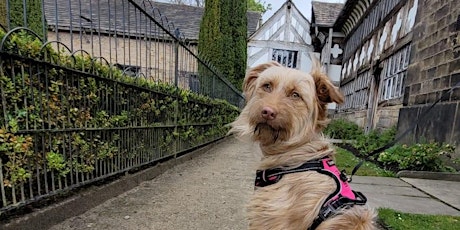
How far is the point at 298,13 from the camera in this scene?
78.8 ft

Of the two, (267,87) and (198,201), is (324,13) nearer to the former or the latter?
(198,201)

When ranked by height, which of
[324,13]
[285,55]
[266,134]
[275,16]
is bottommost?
[266,134]

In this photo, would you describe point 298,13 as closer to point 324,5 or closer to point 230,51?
point 324,5

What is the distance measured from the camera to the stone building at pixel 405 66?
620cm

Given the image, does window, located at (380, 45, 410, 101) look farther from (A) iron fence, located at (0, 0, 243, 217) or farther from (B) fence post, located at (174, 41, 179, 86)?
(A) iron fence, located at (0, 0, 243, 217)

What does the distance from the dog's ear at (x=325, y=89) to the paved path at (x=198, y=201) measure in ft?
2.47

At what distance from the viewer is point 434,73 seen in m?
6.95

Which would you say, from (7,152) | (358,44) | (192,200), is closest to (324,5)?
Result: (358,44)

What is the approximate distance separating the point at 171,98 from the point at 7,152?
3.33 m

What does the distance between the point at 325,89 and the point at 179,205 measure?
2.31 metres

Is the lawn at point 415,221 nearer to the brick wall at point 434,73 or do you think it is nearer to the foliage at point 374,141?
the brick wall at point 434,73

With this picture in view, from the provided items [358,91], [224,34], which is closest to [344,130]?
[358,91]

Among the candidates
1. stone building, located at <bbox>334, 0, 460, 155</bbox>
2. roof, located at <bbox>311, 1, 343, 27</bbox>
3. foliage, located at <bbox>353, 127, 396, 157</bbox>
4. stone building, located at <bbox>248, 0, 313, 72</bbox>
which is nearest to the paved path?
stone building, located at <bbox>334, 0, 460, 155</bbox>

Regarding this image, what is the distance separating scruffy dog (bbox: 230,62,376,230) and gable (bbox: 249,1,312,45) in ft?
72.2
